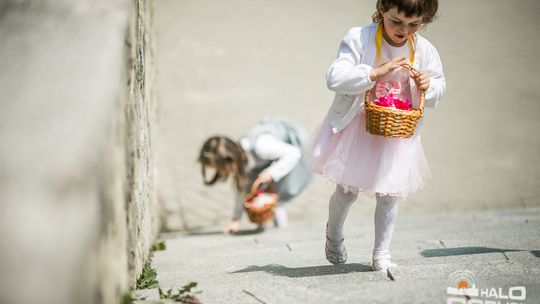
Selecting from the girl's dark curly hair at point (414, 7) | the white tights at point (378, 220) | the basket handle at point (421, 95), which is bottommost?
the white tights at point (378, 220)

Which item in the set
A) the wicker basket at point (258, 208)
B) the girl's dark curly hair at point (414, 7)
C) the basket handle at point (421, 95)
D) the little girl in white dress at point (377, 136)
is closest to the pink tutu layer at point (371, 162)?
the little girl in white dress at point (377, 136)

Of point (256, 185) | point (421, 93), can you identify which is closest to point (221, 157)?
point (256, 185)

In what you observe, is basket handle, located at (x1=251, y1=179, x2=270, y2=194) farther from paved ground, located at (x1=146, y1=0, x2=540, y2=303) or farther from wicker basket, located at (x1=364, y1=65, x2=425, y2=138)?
wicker basket, located at (x1=364, y1=65, x2=425, y2=138)

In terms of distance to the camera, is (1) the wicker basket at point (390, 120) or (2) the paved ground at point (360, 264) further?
(1) the wicker basket at point (390, 120)

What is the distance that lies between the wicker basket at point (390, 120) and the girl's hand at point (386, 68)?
0.39 ft

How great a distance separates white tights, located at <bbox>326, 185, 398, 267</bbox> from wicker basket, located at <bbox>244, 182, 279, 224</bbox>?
236cm

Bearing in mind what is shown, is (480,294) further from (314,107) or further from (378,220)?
(314,107)

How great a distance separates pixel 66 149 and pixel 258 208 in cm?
388

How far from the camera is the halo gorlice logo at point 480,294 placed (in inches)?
106

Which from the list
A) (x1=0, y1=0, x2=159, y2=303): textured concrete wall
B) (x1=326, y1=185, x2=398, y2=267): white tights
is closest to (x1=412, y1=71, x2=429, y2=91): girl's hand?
(x1=326, y1=185, x2=398, y2=267): white tights

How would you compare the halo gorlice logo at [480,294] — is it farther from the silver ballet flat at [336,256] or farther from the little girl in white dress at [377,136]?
the silver ballet flat at [336,256]

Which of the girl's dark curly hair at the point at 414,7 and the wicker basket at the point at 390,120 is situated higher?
the girl's dark curly hair at the point at 414,7

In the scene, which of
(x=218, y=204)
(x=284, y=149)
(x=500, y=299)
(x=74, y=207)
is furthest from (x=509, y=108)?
(x=74, y=207)

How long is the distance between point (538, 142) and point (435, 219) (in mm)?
4150
